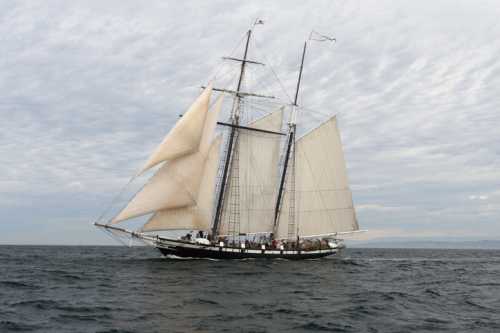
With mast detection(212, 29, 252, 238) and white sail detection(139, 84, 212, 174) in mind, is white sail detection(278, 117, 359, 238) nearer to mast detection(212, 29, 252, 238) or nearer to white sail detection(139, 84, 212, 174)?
mast detection(212, 29, 252, 238)

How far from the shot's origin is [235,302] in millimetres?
26812

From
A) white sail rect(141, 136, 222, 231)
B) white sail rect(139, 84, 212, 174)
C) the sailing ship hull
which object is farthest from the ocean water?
white sail rect(139, 84, 212, 174)

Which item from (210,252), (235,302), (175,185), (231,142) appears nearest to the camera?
(235,302)

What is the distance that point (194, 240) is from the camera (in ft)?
171

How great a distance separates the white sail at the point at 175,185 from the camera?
46.8 m

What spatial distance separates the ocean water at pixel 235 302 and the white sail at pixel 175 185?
246 inches

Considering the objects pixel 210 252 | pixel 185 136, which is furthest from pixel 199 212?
pixel 185 136

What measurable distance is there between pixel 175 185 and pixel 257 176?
12.2m

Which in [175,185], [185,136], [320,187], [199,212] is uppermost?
[185,136]

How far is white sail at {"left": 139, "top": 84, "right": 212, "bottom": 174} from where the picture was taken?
4631 centimetres

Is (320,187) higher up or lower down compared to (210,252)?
higher up

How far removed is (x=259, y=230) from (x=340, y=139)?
1374 centimetres

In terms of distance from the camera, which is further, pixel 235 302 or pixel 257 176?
pixel 257 176

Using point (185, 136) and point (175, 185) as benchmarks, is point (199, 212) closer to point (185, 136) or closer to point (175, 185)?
point (175, 185)
